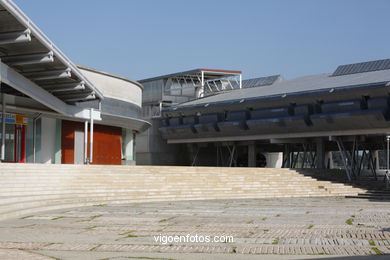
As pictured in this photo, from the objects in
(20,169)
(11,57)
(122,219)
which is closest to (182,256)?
(122,219)

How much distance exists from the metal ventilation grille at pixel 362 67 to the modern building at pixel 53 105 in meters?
24.5

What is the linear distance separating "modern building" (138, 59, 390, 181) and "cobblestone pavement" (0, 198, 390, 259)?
32222 mm

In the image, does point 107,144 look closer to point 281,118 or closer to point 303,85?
point 281,118

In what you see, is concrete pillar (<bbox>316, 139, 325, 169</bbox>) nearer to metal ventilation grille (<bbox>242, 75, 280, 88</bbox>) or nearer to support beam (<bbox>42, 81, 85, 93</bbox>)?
metal ventilation grille (<bbox>242, 75, 280, 88</bbox>)

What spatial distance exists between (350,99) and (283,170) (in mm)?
12051

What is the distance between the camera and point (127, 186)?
24.5 m

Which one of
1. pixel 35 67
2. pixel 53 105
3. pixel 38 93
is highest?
pixel 35 67

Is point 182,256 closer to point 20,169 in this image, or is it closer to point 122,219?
point 122,219

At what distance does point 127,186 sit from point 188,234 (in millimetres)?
13733

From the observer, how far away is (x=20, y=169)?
2211cm

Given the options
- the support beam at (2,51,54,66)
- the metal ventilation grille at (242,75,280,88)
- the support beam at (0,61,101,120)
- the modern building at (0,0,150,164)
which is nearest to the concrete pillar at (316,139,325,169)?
the metal ventilation grille at (242,75,280,88)

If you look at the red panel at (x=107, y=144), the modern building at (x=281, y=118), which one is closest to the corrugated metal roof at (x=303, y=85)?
the modern building at (x=281, y=118)

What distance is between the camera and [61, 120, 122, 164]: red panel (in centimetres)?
3566

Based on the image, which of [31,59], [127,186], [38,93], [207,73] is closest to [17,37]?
[31,59]
